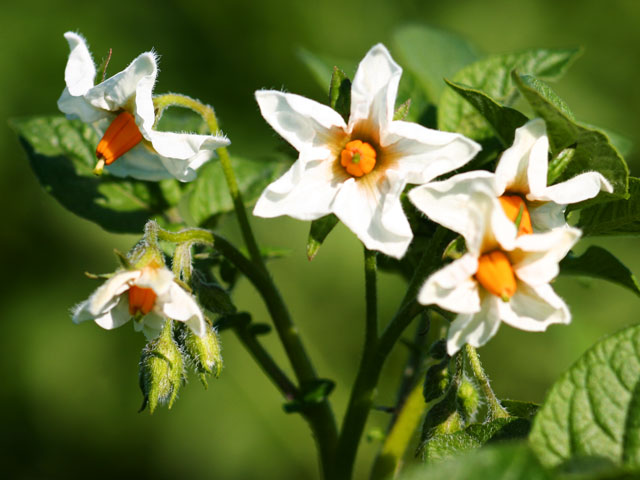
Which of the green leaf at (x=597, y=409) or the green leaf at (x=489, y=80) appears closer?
the green leaf at (x=597, y=409)

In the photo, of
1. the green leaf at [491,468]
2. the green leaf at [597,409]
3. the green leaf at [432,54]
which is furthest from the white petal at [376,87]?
the green leaf at [432,54]

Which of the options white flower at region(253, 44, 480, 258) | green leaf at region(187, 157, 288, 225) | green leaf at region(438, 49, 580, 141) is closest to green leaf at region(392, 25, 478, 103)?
green leaf at region(438, 49, 580, 141)

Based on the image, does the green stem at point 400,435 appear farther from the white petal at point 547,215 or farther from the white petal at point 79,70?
the white petal at point 79,70

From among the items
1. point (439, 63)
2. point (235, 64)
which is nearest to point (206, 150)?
point (439, 63)

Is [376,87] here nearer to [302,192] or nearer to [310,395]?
[302,192]

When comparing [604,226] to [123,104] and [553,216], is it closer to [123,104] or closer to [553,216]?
[553,216]

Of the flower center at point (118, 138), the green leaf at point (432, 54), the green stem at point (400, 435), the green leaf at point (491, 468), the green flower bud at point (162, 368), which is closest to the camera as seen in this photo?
the green leaf at point (491, 468)
